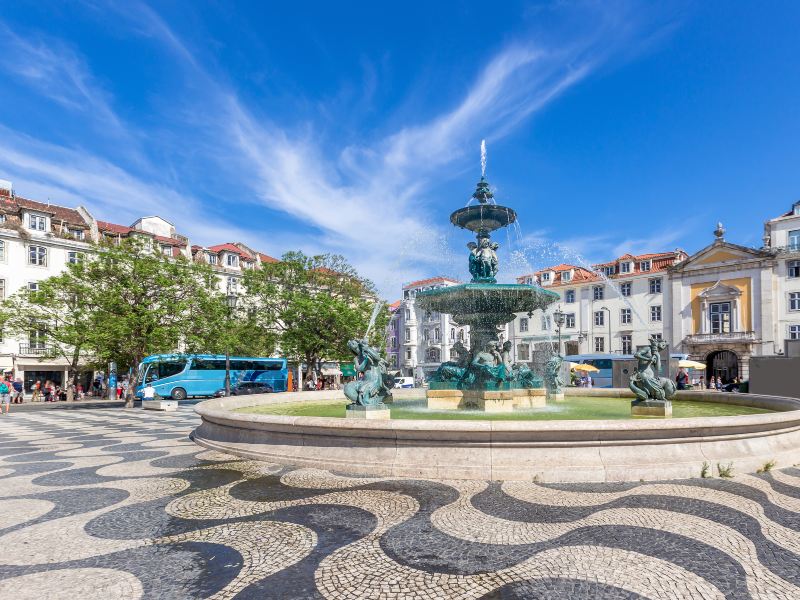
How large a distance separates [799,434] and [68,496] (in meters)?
10.5

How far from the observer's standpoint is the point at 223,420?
8297mm

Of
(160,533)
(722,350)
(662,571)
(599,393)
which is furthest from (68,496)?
(722,350)

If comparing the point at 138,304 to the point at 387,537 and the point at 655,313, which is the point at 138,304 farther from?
the point at 655,313

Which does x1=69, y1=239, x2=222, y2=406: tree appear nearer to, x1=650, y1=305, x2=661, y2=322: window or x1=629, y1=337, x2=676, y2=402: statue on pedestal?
x1=629, y1=337, x2=676, y2=402: statue on pedestal

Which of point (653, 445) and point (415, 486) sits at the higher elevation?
point (653, 445)

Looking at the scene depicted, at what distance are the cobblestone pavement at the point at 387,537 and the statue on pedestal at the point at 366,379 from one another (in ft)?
7.04

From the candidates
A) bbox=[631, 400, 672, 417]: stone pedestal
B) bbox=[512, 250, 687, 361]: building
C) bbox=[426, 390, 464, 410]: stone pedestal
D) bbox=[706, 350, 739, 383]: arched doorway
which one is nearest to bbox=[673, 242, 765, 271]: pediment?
bbox=[512, 250, 687, 361]: building

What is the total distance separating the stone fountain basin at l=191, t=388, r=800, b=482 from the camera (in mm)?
6168

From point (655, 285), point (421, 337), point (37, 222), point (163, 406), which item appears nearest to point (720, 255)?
point (655, 285)

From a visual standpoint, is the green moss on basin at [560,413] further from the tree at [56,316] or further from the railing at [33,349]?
the railing at [33,349]

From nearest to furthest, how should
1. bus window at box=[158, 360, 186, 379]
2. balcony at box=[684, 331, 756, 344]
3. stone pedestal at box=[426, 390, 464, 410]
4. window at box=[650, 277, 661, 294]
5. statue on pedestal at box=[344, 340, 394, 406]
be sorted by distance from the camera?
statue on pedestal at box=[344, 340, 394, 406]
stone pedestal at box=[426, 390, 464, 410]
bus window at box=[158, 360, 186, 379]
balcony at box=[684, 331, 756, 344]
window at box=[650, 277, 661, 294]

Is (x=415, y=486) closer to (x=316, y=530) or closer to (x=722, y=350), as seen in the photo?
(x=316, y=530)

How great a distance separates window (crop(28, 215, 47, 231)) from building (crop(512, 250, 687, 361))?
4319 cm

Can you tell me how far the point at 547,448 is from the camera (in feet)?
20.5
